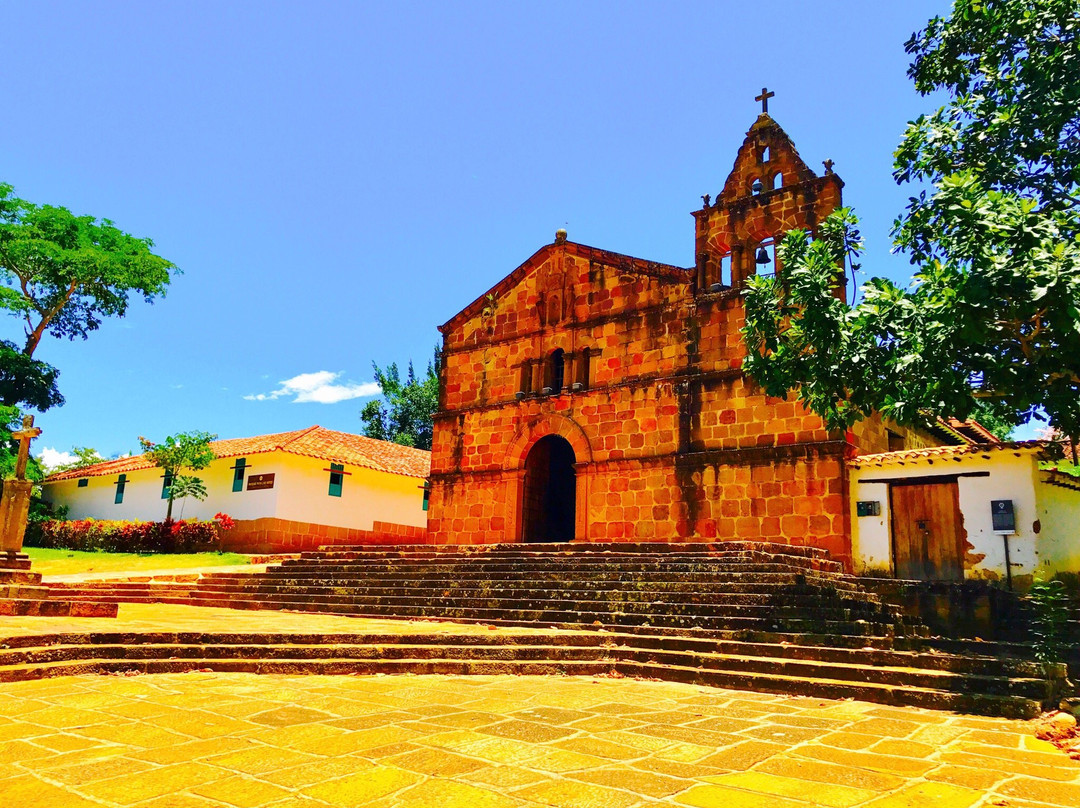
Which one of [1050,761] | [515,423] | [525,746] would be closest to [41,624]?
[525,746]

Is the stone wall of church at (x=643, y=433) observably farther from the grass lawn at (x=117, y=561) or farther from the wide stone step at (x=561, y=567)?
the grass lawn at (x=117, y=561)

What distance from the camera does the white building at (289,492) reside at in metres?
25.0

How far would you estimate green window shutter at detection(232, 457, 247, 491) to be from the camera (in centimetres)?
2602

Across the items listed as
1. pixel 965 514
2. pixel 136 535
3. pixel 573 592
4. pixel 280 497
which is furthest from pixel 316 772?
pixel 136 535

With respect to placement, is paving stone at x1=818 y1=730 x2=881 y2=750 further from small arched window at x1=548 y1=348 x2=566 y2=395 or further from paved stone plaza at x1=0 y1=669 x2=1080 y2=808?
small arched window at x1=548 y1=348 x2=566 y2=395

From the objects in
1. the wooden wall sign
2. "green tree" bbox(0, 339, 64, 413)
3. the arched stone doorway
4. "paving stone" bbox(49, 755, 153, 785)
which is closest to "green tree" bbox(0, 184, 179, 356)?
"green tree" bbox(0, 339, 64, 413)

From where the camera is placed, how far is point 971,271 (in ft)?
23.0

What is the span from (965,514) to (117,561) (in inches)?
821

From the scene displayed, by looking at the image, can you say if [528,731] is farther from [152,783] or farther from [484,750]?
[152,783]

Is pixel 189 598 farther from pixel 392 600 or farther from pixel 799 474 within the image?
pixel 799 474

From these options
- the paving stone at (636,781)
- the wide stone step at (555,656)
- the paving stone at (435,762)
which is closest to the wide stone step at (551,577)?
the wide stone step at (555,656)

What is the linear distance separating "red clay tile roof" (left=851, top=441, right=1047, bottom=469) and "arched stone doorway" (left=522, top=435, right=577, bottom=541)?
695 centimetres

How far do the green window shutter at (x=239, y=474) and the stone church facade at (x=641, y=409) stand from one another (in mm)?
8953

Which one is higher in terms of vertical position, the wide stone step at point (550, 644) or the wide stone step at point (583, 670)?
the wide stone step at point (550, 644)
